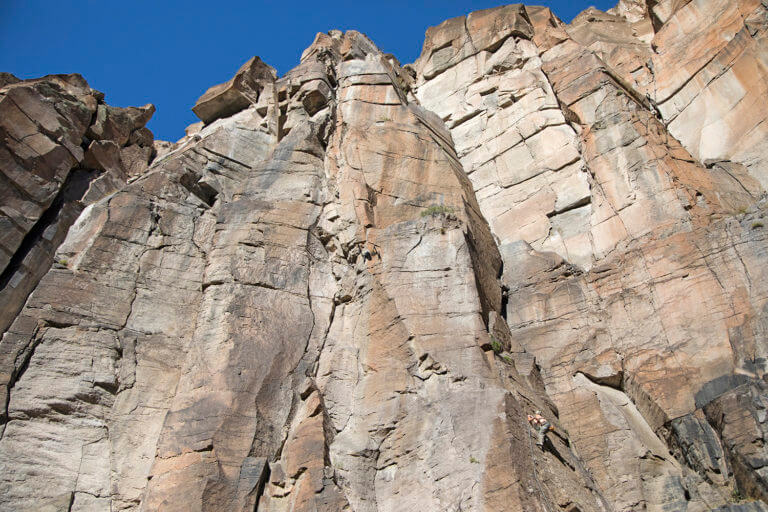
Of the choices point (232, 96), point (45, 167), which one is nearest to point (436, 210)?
point (232, 96)

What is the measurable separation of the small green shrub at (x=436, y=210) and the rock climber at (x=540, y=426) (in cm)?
515

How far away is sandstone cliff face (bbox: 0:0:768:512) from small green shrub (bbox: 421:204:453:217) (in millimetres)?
86

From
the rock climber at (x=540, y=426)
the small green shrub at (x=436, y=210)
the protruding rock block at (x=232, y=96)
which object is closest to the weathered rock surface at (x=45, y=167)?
the protruding rock block at (x=232, y=96)

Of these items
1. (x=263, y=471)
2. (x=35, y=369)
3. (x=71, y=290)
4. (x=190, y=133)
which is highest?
(x=190, y=133)

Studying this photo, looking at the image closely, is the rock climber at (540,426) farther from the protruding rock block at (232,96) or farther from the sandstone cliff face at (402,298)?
the protruding rock block at (232,96)

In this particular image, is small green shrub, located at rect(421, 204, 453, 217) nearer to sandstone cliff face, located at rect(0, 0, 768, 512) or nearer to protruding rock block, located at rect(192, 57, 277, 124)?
sandstone cliff face, located at rect(0, 0, 768, 512)

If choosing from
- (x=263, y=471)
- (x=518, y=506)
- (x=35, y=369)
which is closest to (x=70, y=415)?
(x=35, y=369)

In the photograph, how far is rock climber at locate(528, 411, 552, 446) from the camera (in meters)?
11.6

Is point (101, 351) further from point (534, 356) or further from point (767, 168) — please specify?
point (767, 168)

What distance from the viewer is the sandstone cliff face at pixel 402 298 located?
37.9 ft

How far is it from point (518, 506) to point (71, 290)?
32.4 ft

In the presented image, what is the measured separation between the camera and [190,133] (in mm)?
24469

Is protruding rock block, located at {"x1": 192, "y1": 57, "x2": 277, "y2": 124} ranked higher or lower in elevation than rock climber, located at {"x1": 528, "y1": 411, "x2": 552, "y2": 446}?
higher

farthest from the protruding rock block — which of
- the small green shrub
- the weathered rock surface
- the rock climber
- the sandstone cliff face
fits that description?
the rock climber
